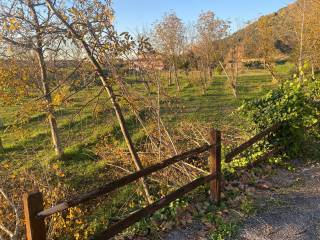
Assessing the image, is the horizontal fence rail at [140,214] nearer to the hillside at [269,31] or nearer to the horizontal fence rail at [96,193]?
the horizontal fence rail at [96,193]

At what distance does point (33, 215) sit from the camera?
10.4ft

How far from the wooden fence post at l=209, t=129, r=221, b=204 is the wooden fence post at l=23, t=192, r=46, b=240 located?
2.80 metres

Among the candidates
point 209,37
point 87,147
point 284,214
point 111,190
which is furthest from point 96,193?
point 209,37

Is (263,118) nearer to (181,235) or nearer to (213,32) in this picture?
(181,235)

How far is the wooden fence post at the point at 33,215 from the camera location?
3122 mm

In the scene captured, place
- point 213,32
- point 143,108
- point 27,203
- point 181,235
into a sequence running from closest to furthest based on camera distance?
point 27,203
point 181,235
point 143,108
point 213,32

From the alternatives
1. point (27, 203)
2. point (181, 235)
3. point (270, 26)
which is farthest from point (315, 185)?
point (270, 26)

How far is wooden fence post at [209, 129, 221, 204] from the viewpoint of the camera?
5.21 meters

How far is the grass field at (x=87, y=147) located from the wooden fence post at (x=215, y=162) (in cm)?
182

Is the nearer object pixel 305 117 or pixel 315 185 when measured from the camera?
pixel 315 185

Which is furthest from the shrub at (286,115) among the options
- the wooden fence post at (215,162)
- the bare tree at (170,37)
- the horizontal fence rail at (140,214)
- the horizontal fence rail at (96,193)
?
the bare tree at (170,37)

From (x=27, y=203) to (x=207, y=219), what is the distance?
9.07 ft

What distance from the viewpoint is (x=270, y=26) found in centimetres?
2764

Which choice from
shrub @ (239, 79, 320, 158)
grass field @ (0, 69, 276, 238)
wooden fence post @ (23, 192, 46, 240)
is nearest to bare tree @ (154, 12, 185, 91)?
grass field @ (0, 69, 276, 238)
